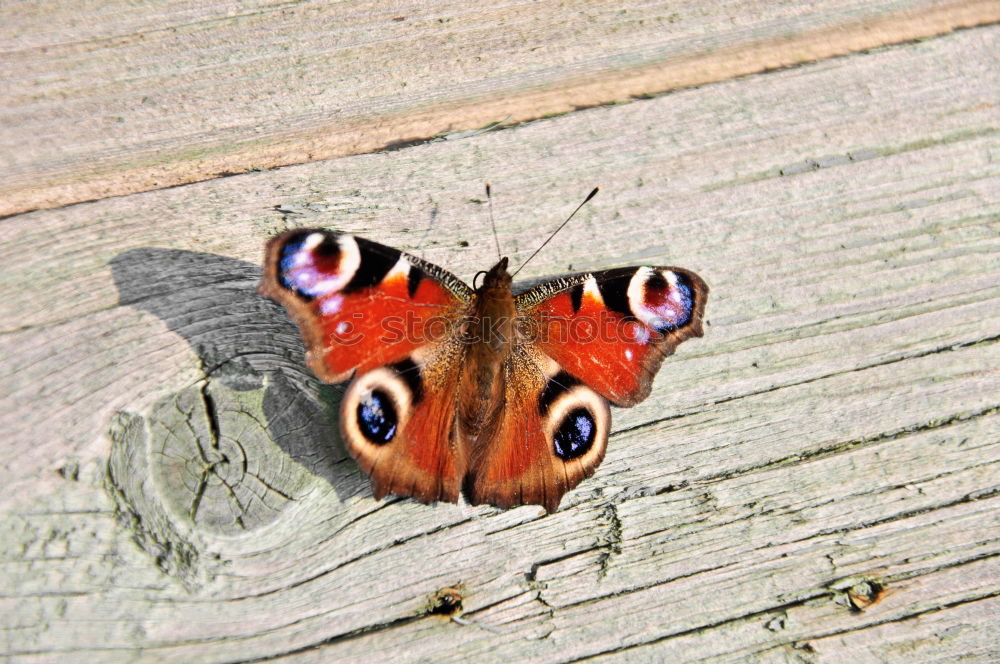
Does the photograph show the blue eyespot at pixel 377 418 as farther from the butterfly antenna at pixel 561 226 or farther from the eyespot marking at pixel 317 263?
the butterfly antenna at pixel 561 226

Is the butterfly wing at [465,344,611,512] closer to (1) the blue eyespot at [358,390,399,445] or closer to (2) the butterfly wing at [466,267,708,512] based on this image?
(2) the butterfly wing at [466,267,708,512]

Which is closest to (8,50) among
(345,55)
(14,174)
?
(14,174)

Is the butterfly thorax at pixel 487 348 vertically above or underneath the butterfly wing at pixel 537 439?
above

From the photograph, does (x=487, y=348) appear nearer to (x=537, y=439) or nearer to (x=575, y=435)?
(x=537, y=439)

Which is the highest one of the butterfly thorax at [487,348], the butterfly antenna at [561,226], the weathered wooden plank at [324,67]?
the weathered wooden plank at [324,67]

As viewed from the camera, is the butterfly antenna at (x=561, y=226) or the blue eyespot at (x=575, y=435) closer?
the blue eyespot at (x=575, y=435)

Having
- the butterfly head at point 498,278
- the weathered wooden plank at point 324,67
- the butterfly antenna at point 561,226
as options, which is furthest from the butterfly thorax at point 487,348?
the weathered wooden plank at point 324,67

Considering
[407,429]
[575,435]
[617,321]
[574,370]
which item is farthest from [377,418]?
[617,321]

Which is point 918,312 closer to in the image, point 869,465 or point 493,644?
point 869,465
